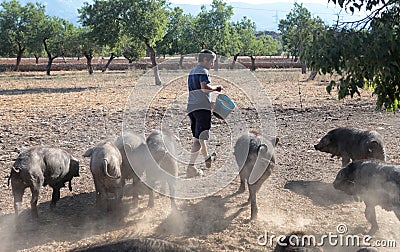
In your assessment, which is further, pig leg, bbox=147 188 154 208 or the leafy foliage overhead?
pig leg, bbox=147 188 154 208

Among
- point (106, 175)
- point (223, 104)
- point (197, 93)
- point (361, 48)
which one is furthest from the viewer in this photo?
point (223, 104)

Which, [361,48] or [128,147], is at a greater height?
[361,48]

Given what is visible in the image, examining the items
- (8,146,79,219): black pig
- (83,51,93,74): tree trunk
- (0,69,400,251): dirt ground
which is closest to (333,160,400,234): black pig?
(0,69,400,251): dirt ground

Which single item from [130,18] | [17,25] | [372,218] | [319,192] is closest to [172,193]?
[319,192]

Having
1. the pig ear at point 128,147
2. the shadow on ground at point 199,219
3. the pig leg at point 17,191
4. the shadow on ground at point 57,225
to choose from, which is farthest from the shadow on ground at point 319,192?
the pig leg at point 17,191

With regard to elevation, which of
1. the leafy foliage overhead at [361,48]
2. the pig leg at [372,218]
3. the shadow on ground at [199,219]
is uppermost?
the leafy foliage overhead at [361,48]

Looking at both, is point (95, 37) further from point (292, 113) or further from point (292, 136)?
point (292, 136)

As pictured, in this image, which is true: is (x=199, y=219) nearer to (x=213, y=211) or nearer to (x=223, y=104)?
(x=213, y=211)

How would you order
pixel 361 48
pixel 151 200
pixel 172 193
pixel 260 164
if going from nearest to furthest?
pixel 361 48 < pixel 260 164 < pixel 172 193 < pixel 151 200

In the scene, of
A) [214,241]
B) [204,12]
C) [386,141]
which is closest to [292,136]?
[386,141]

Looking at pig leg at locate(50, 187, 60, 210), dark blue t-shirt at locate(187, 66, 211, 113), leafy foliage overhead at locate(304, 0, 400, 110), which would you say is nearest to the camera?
leafy foliage overhead at locate(304, 0, 400, 110)

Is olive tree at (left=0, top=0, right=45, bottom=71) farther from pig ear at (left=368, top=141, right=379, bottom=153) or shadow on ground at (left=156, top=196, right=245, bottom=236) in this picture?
pig ear at (left=368, top=141, right=379, bottom=153)

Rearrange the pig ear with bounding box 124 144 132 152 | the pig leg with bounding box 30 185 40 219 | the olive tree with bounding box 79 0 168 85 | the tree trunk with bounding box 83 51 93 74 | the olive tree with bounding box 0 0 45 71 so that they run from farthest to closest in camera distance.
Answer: the olive tree with bounding box 0 0 45 71
the tree trunk with bounding box 83 51 93 74
the olive tree with bounding box 79 0 168 85
the pig ear with bounding box 124 144 132 152
the pig leg with bounding box 30 185 40 219

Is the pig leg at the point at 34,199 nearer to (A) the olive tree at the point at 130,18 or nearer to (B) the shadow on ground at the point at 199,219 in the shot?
(B) the shadow on ground at the point at 199,219
